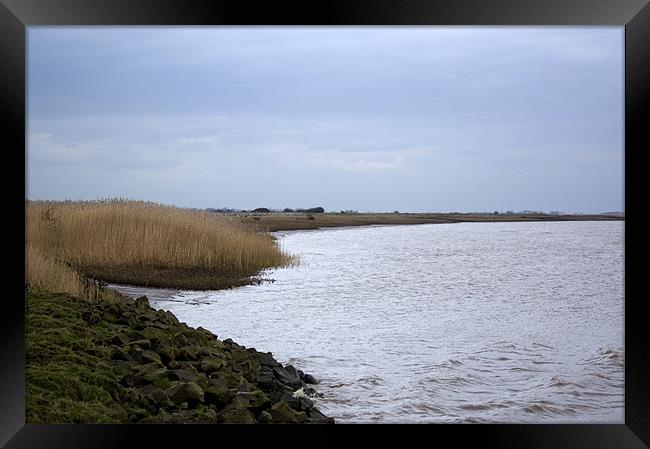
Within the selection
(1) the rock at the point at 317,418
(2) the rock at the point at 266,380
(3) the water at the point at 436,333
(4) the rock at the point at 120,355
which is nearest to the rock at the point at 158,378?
(4) the rock at the point at 120,355

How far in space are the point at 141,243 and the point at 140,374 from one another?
4108 mm

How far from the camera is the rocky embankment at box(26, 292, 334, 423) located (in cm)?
251

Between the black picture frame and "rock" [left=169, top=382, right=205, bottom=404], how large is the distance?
8.6 inches

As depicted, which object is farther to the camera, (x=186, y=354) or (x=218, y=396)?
(x=186, y=354)

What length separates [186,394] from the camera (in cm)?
259

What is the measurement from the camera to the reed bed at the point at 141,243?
19.9 feet

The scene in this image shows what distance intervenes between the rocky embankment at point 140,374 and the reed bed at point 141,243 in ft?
7.31

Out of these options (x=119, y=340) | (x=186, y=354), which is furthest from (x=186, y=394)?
(x=119, y=340)

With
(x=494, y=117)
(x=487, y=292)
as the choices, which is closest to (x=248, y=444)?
(x=494, y=117)

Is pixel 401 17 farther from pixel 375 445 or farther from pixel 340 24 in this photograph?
pixel 375 445

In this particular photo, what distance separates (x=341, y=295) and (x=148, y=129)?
3.42 meters

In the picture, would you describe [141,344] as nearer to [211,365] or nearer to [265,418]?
[211,365]

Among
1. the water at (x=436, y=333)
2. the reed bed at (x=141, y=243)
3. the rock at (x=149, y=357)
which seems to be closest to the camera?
the rock at (x=149, y=357)

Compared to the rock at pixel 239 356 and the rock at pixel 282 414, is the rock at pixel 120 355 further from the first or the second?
the rock at pixel 282 414
